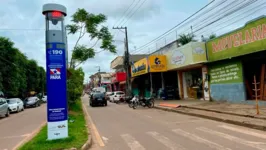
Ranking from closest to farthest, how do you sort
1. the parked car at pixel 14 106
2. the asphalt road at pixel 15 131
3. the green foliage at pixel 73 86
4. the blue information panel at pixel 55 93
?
the blue information panel at pixel 55 93 → the asphalt road at pixel 15 131 → the green foliage at pixel 73 86 → the parked car at pixel 14 106

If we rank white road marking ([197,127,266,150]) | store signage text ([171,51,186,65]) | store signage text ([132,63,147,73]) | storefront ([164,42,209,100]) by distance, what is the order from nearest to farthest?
white road marking ([197,127,266,150]), storefront ([164,42,209,100]), store signage text ([171,51,186,65]), store signage text ([132,63,147,73])

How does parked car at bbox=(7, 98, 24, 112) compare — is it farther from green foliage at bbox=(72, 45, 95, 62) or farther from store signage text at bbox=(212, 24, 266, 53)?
store signage text at bbox=(212, 24, 266, 53)

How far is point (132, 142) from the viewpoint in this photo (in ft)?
29.9

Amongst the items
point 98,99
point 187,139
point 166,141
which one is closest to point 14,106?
point 98,99

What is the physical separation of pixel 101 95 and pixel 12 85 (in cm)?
1173

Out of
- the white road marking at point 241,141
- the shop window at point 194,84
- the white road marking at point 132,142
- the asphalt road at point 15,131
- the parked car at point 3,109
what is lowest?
the asphalt road at point 15,131

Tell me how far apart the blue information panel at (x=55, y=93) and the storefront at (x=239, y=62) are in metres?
12.1

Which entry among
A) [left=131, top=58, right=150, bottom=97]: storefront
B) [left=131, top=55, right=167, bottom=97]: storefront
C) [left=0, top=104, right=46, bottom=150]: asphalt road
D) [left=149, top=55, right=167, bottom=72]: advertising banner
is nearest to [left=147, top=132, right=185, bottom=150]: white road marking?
[left=0, top=104, right=46, bottom=150]: asphalt road

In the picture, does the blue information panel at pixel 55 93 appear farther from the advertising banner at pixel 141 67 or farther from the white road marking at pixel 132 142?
the advertising banner at pixel 141 67

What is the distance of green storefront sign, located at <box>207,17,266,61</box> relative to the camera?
53.7 ft

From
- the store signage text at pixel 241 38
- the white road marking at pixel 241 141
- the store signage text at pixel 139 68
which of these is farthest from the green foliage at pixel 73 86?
the white road marking at pixel 241 141

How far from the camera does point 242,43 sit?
18.0 metres

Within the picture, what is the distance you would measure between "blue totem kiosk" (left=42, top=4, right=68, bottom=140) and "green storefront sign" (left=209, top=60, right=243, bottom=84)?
1382 centimetres

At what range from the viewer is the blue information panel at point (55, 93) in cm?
906
